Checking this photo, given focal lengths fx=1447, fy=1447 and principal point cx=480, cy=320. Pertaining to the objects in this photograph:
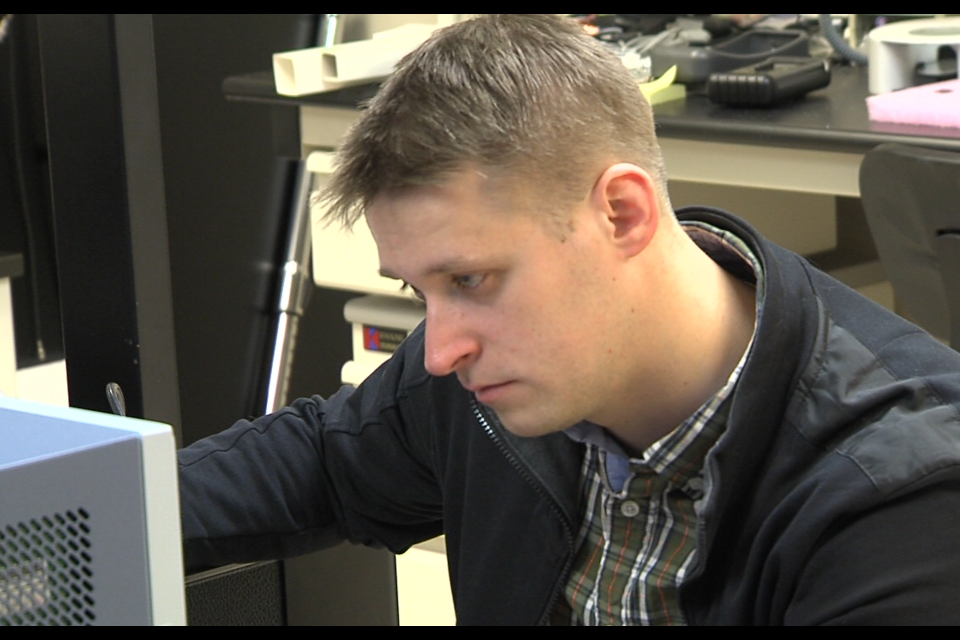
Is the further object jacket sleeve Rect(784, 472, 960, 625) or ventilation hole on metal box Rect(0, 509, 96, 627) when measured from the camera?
jacket sleeve Rect(784, 472, 960, 625)

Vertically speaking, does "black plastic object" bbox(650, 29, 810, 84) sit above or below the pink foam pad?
above

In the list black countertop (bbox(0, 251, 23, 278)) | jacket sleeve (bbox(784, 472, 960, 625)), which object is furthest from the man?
black countertop (bbox(0, 251, 23, 278))

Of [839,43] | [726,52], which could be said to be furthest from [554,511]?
[839,43]

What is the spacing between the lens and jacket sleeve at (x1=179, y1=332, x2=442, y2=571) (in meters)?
1.03

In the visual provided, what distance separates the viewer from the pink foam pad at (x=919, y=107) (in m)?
1.52

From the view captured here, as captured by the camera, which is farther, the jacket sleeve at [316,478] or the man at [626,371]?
the jacket sleeve at [316,478]

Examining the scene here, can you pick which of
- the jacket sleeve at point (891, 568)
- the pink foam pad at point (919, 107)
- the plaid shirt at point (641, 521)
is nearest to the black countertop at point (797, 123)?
the pink foam pad at point (919, 107)

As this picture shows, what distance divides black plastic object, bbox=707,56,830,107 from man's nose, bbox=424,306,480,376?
35.4 inches

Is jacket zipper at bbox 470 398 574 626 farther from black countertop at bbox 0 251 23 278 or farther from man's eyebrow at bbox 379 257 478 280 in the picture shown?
black countertop at bbox 0 251 23 278

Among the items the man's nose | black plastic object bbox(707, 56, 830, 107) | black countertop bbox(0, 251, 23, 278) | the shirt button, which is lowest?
black countertop bbox(0, 251, 23, 278)

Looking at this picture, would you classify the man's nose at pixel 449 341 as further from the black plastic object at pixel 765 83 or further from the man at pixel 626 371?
the black plastic object at pixel 765 83

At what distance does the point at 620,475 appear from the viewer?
3.04 ft
